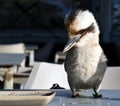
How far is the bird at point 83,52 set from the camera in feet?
6.29

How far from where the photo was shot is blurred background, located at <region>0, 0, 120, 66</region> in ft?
26.7

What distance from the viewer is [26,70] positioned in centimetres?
452

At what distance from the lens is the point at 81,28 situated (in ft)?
6.34

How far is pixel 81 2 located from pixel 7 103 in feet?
21.2

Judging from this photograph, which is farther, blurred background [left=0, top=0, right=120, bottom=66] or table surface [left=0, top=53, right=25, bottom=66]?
blurred background [left=0, top=0, right=120, bottom=66]

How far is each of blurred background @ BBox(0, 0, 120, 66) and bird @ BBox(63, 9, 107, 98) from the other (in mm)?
6052

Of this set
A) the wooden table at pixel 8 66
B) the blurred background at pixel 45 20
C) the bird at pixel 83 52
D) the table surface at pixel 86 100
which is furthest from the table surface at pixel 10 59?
the blurred background at pixel 45 20

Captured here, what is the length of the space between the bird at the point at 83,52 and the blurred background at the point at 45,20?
19.9ft

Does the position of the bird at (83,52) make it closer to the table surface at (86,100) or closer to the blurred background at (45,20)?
the table surface at (86,100)

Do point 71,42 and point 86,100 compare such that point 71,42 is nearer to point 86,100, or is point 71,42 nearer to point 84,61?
point 84,61

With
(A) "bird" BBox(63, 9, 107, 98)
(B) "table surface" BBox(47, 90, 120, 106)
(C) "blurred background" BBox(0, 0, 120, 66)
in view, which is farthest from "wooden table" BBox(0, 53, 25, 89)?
(C) "blurred background" BBox(0, 0, 120, 66)

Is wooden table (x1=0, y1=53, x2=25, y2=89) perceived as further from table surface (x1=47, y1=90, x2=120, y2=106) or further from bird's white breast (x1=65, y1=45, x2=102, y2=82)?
bird's white breast (x1=65, y1=45, x2=102, y2=82)

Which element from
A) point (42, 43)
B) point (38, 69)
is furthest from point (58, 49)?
point (38, 69)

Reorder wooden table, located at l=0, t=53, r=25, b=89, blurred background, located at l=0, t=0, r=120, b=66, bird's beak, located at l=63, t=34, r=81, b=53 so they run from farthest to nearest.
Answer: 1. blurred background, located at l=0, t=0, r=120, b=66
2. wooden table, located at l=0, t=53, r=25, b=89
3. bird's beak, located at l=63, t=34, r=81, b=53
